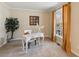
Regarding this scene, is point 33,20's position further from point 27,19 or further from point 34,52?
Answer: point 34,52

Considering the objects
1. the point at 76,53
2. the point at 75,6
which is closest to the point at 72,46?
the point at 76,53

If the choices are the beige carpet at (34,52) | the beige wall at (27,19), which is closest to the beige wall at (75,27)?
the beige carpet at (34,52)

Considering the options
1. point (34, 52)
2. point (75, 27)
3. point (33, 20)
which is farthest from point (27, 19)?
point (75, 27)

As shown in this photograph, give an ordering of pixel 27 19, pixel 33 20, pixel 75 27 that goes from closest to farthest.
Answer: pixel 75 27, pixel 27 19, pixel 33 20

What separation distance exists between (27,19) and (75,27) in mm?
5044

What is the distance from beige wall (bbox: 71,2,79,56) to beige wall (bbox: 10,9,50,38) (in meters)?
4.62

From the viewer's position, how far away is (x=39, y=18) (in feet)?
30.3

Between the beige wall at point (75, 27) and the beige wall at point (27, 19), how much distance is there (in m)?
4.62

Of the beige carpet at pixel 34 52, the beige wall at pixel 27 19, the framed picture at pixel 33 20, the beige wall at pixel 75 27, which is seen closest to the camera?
the beige wall at pixel 75 27

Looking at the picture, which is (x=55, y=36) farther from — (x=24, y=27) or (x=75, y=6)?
(x=75, y=6)

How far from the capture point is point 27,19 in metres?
8.94

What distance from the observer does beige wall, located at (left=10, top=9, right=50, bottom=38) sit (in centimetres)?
873

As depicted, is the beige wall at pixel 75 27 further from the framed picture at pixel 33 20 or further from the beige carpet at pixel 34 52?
the framed picture at pixel 33 20

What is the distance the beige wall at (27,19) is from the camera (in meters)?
8.73
